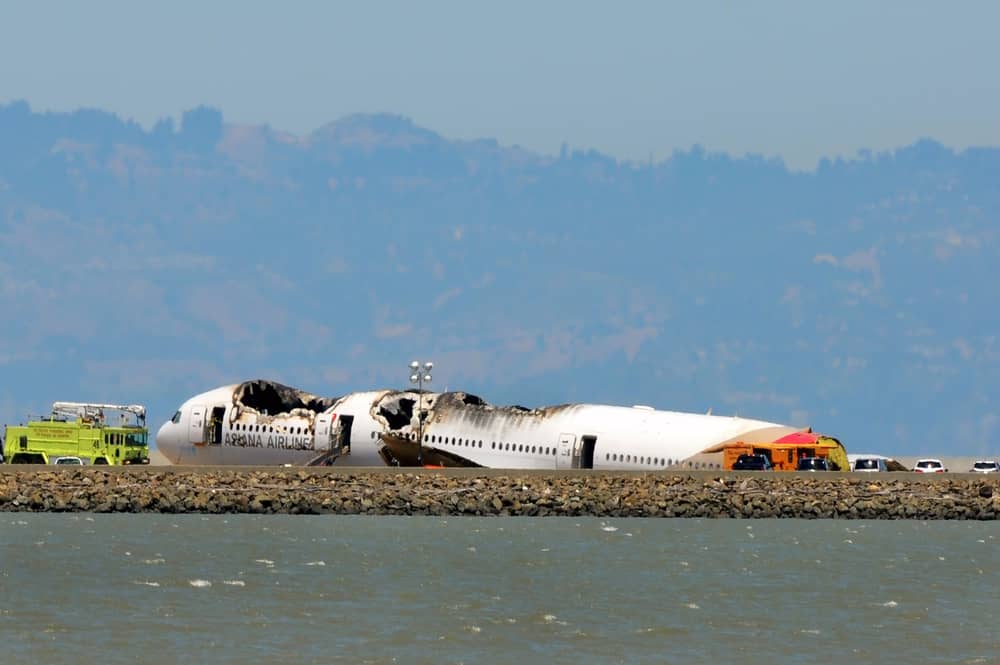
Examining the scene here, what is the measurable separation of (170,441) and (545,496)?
2542 centimetres

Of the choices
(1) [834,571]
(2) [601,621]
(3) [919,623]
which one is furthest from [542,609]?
(1) [834,571]

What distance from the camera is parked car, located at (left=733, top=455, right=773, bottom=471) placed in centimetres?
9981

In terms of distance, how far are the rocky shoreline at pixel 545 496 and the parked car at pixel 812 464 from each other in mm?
6834

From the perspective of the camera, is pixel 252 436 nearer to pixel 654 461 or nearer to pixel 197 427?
pixel 197 427

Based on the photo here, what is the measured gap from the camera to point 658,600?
57438mm

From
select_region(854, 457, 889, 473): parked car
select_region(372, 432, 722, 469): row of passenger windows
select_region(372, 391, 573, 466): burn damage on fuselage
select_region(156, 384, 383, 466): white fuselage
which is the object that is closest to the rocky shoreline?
select_region(372, 432, 722, 469): row of passenger windows

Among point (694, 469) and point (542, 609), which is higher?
point (694, 469)

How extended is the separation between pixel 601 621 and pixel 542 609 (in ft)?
9.53

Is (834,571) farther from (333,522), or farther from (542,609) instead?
(333,522)

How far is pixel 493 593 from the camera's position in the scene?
58.9 metres

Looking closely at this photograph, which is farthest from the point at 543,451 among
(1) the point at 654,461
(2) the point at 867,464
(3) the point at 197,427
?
(2) the point at 867,464

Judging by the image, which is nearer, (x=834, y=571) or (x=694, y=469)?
(x=834, y=571)

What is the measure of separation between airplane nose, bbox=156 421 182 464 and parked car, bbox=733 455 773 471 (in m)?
30.4

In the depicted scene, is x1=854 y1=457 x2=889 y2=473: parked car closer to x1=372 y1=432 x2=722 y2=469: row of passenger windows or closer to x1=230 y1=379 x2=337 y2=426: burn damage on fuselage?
x1=372 y1=432 x2=722 y2=469: row of passenger windows
